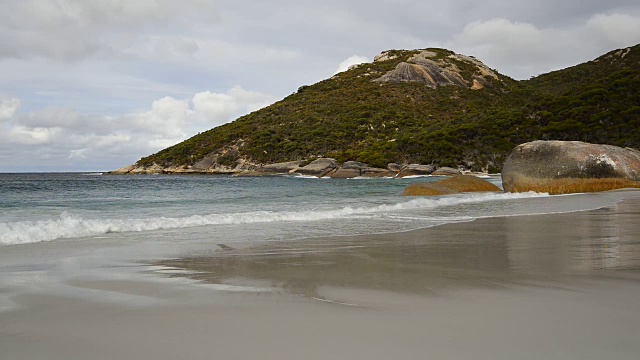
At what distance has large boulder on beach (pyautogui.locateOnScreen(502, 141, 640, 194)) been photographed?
2098cm

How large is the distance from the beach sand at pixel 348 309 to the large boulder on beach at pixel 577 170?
16.0m

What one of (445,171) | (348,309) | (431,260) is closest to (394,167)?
(445,171)

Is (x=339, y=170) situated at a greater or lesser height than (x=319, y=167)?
lesser

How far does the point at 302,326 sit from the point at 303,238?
5.47m

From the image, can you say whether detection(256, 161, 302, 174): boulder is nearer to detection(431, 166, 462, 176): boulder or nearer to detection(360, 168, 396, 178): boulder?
detection(360, 168, 396, 178): boulder

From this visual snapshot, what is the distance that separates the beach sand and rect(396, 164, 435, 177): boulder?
2016 inches

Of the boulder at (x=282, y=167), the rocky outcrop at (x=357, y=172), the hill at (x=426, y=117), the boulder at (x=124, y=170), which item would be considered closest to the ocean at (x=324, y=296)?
the rocky outcrop at (x=357, y=172)

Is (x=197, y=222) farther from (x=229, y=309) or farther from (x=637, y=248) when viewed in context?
(x=637, y=248)

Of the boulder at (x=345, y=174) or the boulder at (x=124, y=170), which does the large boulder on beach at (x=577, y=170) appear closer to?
the boulder at (x=345, y=174)

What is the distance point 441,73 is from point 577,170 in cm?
8721

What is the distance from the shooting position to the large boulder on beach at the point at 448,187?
827 inches

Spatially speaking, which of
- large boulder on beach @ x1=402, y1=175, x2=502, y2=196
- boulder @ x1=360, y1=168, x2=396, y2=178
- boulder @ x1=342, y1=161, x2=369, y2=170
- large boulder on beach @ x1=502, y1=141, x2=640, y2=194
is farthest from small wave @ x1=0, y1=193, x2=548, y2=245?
boulder @ x1=342, y1=161, x2=369, y2=170

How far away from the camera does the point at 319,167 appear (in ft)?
205

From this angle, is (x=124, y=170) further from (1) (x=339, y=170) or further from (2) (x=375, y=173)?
(2) (x=375, y=173)
